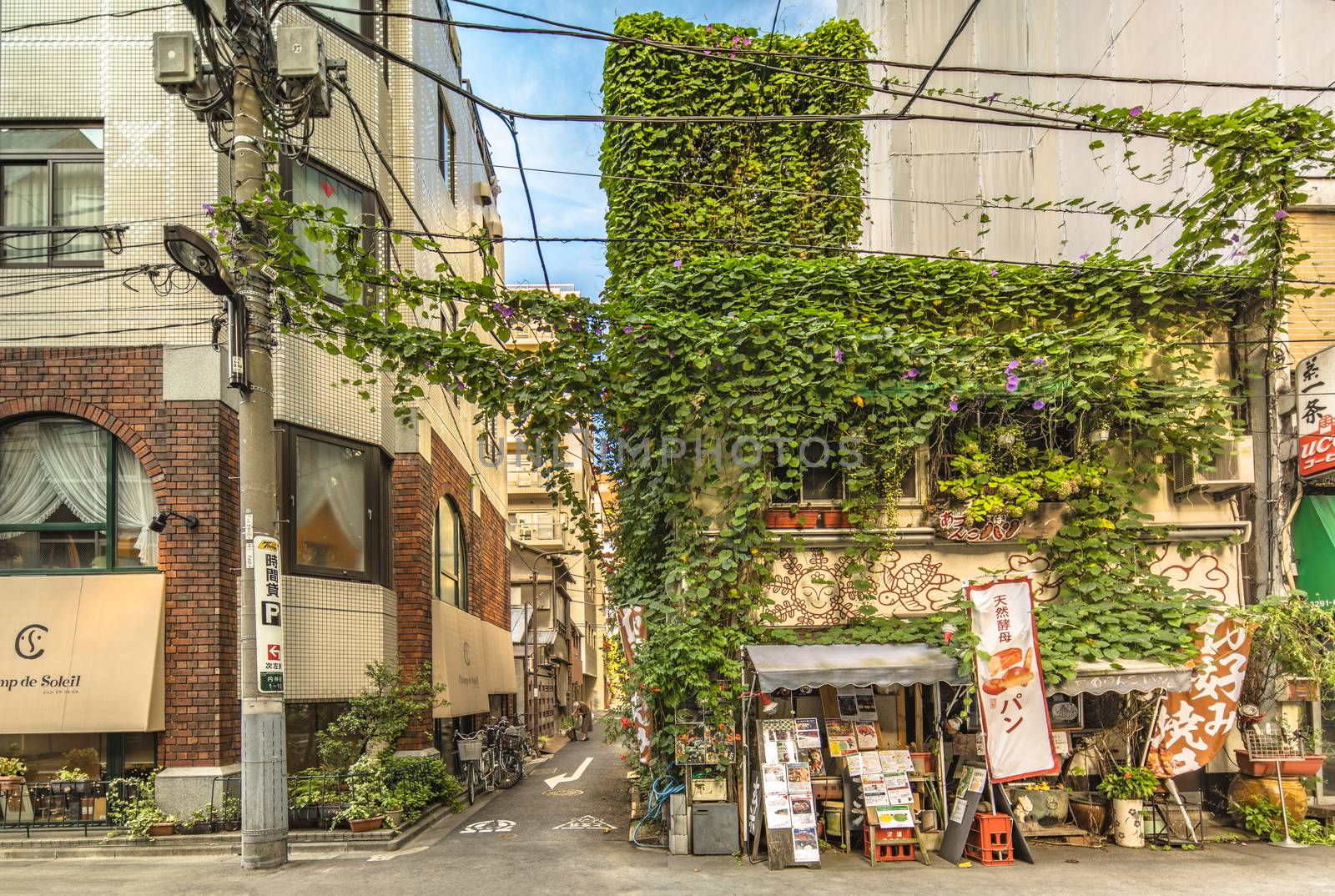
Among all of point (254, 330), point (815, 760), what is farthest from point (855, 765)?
point (254, 330)

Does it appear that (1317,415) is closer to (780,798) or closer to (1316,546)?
(1316,546)

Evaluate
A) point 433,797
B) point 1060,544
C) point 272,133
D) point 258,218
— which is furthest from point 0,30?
point 1060,544

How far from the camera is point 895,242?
24.0m

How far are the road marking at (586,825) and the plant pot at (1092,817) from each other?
20.7 feet

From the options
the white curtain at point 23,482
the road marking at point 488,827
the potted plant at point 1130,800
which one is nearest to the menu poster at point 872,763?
the potted plant at point 1130,800

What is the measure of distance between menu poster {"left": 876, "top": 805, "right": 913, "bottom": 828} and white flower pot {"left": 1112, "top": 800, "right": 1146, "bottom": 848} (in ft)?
9.27

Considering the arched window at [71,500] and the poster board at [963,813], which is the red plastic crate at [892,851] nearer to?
the poster board at [963,813]

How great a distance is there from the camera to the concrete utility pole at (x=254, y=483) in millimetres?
8914

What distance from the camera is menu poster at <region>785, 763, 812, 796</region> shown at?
37.5ft

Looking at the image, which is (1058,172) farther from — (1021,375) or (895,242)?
(1021,375)

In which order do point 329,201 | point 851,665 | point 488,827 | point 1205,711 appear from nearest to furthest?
point 851,665 → point 1205,711 → point 488,827 → point 329,201

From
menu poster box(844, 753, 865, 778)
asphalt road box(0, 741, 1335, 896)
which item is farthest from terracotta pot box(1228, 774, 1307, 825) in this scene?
menu poster box(844, 753, 865, 778)

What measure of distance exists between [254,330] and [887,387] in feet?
25.4

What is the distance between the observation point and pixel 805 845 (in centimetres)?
1112
